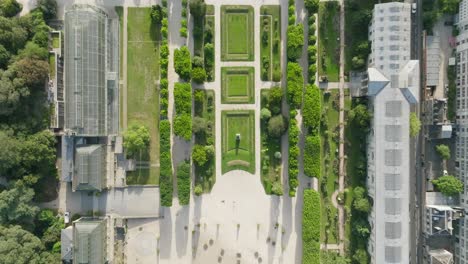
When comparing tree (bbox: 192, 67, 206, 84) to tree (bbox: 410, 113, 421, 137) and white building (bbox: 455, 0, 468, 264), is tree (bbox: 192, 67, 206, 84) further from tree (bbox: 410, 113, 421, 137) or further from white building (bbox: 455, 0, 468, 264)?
white building (bbox: 455, 0, 468, 264)

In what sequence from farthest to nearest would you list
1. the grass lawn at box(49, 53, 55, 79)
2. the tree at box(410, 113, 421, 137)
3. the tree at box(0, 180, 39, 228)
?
the grass lawn at box(49, 53, 55, 79) < the tree at box(410, 113, 421, 137) < the tree at box(0, 180, 39, 228)

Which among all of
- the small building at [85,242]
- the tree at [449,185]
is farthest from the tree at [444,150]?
the small building at [85,242]

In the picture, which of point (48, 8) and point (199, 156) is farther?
point (199, 156)

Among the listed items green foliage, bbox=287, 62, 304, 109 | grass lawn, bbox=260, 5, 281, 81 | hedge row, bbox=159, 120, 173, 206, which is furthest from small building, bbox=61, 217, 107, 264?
green foliage, bbox=287, 62, 304, 109

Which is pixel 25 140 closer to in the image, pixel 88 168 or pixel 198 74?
pixel 88 168

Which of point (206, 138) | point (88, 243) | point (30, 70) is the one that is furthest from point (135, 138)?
point (30, 70)

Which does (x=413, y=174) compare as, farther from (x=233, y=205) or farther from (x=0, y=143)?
(x=0, y=143)

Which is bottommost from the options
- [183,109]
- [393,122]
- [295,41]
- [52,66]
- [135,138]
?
[135,138]
